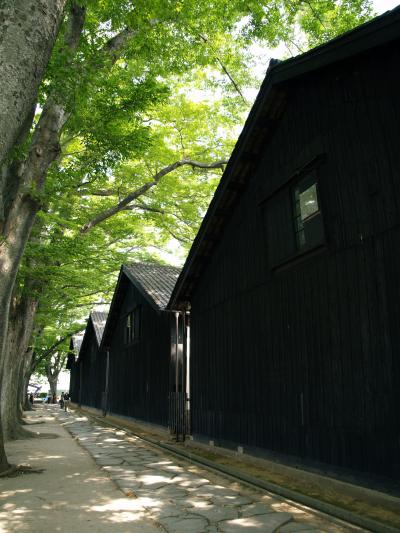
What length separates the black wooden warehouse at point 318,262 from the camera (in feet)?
20.2

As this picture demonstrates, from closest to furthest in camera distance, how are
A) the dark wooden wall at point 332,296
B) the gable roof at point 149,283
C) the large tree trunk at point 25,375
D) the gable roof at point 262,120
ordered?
the dark wooden wall at point 332,296 < the gable roof at point 262,120 < the gable roof at point 149,283 < the large tree trunk at point 25,375

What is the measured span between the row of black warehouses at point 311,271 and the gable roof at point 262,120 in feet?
0.09

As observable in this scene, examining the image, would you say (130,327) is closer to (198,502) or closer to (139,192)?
(139,192)

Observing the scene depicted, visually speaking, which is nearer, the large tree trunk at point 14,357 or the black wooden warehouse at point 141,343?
the large tree trunk at point 14,357

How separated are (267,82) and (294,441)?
6.78 meters

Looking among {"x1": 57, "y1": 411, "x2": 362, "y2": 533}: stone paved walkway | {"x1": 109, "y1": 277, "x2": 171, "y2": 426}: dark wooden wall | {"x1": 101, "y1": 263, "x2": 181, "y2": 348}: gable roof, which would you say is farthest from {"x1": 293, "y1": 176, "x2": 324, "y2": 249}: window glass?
{"x1": 109, "y1": 277, "x2": 171, "y2": 426}: dark wooden wall

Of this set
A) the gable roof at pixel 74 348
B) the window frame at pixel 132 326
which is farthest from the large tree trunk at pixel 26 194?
the gable roof at pixel 74 348

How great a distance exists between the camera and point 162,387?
16.2 metres

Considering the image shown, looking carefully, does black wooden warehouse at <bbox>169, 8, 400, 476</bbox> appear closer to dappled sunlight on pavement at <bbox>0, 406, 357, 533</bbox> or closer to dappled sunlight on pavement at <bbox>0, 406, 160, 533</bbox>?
dappled sunlight on pavement at <bbox>0, 406, 357, 533</bbox>

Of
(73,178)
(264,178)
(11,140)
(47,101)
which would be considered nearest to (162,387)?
(73,178)

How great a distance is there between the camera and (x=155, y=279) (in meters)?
18.5

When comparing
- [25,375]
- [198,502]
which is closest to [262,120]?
[198,502]

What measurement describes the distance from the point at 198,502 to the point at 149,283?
38.1 ft

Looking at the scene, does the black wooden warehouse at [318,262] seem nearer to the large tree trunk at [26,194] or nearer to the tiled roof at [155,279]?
the large tree trunk at [26,194]
